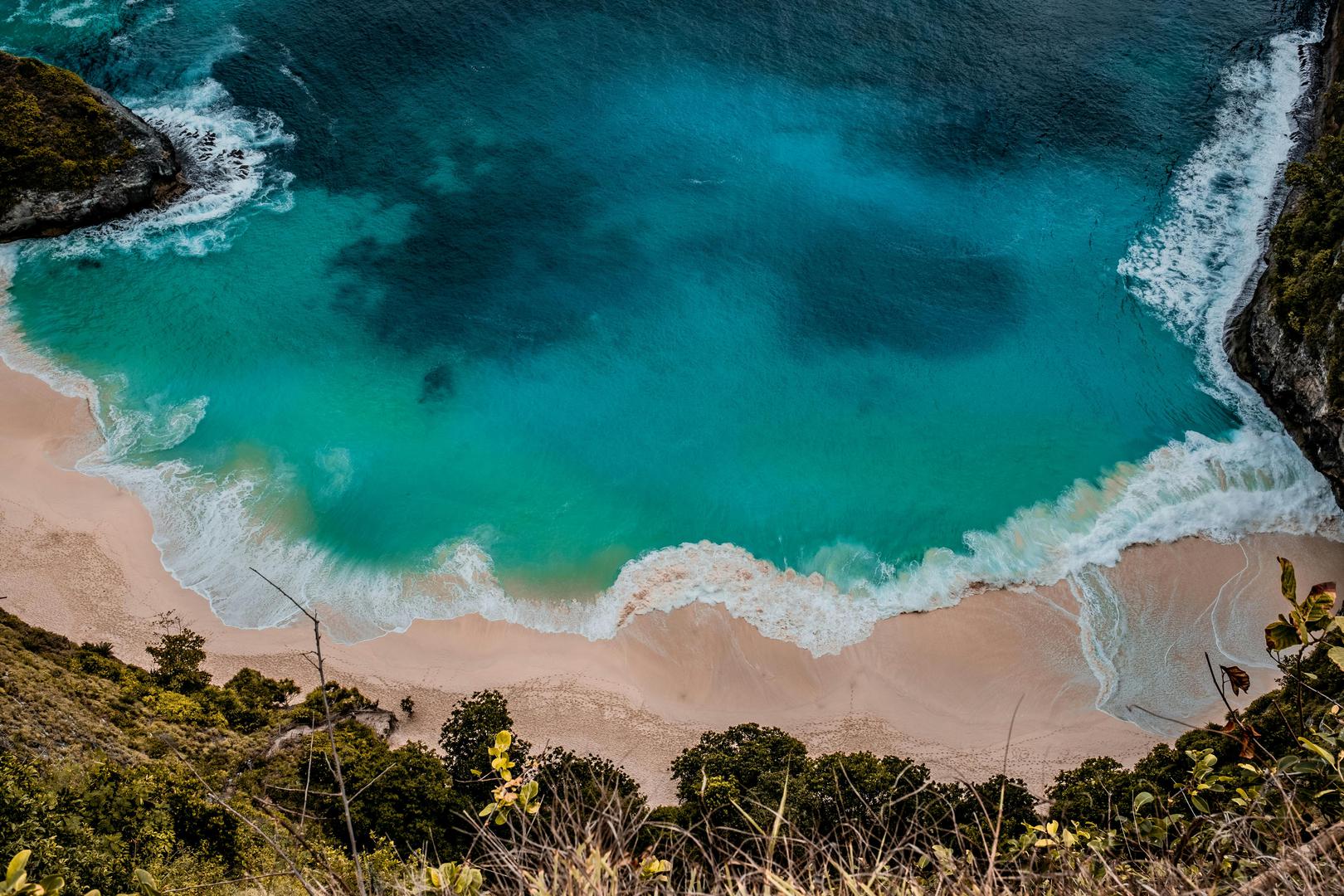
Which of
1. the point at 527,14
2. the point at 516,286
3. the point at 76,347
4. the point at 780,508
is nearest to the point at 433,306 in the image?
the point at 516,286

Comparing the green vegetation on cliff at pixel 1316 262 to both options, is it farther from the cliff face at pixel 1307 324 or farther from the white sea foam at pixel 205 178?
the white sea foam at pixel 205 178

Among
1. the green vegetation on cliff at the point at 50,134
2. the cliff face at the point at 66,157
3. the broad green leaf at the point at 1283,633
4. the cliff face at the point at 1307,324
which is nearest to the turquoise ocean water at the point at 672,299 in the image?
the cliff face at the point at 1307,324

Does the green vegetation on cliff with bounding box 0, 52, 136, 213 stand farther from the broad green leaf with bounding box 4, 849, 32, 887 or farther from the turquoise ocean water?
the broad green leaf with bounding box 4, 849, 32, 887

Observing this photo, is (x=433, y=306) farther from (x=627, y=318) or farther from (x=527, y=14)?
(x=527, y=14)

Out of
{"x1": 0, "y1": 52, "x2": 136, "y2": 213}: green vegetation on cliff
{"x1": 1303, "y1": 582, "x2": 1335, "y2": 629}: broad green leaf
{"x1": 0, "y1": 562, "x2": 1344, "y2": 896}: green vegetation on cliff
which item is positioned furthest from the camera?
{"x1": 0, "y1": 52, "x2": 136, "y2": 213}: green vegetation on cliff

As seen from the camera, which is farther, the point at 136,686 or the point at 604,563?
the point at 604,563

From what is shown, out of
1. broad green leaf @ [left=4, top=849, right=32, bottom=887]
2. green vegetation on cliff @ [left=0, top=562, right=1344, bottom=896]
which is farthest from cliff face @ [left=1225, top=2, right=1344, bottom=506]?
broad green leaf @ [left=4, top=849, right=32, bottom=887]
